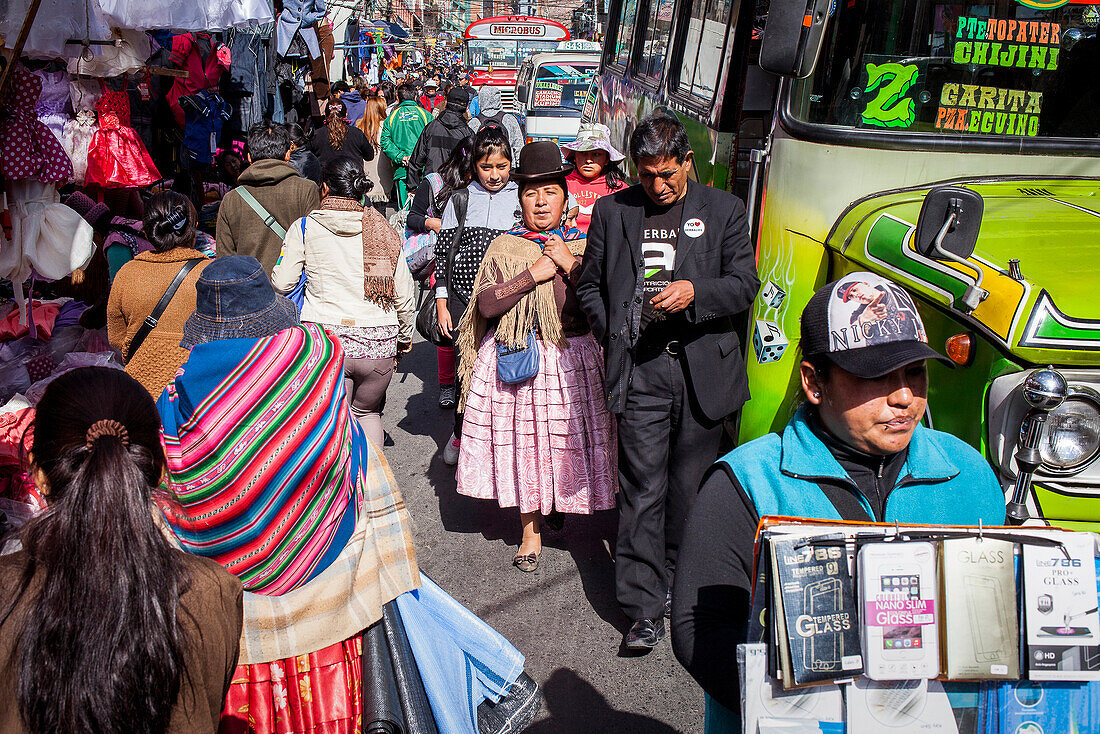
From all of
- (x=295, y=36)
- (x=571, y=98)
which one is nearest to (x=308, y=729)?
(x=295, y=36)

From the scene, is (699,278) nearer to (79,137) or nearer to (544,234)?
(544,234)

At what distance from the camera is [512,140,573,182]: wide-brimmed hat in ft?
12.9

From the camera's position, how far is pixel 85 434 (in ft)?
5.08

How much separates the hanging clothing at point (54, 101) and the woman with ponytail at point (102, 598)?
402 centimetres

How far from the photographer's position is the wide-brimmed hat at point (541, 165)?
392 cm

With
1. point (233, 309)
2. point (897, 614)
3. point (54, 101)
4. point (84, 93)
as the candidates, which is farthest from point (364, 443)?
point (54, 101)

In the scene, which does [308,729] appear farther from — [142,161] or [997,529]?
[142,161]

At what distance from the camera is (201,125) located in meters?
8.82

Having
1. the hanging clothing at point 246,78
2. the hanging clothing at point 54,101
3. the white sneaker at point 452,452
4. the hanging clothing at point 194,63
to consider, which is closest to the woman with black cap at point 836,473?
the white sneaker at point 452,452

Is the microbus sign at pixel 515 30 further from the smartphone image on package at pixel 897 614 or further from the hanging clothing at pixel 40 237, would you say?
the smartphone image on package at pixel 897 614

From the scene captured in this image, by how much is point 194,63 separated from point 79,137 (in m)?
3.98

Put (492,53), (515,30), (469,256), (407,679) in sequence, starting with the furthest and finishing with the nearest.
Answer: (492,53)
(515,30)
(469,256)
(407,679)

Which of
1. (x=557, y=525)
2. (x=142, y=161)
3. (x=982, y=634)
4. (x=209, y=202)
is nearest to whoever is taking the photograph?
(x=982, y=634)

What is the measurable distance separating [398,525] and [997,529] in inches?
61.7
